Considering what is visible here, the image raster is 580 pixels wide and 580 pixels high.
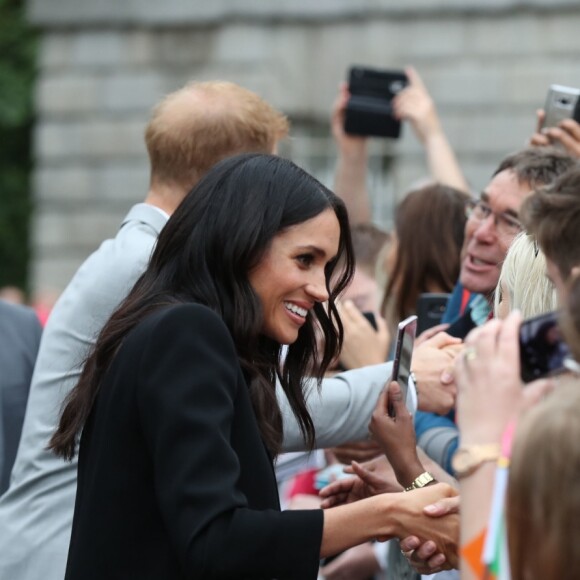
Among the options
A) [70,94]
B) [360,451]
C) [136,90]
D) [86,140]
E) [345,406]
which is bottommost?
[86,140]

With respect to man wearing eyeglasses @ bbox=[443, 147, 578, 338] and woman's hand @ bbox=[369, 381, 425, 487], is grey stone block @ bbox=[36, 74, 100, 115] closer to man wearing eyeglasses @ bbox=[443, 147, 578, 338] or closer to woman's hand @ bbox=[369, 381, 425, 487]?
man wearing eyeglasses @ bbox=[443, 147, 578, 338]

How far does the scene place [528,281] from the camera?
10.5 ft

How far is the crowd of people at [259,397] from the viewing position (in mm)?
2383

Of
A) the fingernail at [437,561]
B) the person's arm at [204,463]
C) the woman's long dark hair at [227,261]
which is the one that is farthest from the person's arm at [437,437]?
the person's arm at [204,463]

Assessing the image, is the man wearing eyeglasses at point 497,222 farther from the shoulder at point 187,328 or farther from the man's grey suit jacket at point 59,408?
the shoulder at point 187,328

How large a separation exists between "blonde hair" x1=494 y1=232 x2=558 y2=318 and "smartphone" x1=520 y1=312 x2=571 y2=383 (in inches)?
28.9

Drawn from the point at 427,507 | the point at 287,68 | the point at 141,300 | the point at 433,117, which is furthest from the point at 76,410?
the point at 287,68

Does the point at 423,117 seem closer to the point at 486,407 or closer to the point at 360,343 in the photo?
the point at 360,343

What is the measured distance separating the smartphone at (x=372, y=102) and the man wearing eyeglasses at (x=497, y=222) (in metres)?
2.08

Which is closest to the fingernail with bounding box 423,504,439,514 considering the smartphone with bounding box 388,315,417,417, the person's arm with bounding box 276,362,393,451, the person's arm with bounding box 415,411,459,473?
the smartphone with bounding box 388,315,417,417

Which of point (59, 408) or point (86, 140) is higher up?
point (59, 408)

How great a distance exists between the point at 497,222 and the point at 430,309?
46cm

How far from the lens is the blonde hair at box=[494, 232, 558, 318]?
315 centimetres

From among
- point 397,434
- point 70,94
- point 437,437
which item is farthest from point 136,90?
point 397,434
